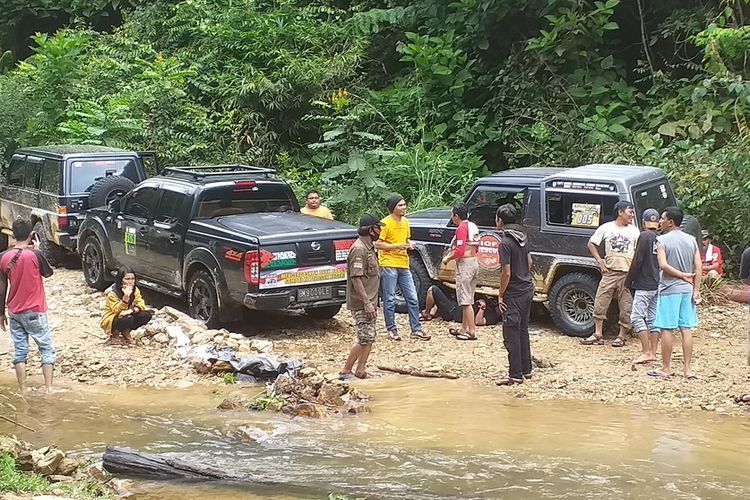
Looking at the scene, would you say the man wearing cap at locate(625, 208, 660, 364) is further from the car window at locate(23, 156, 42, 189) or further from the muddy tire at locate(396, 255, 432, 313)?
the car window at locate(23, 156, 42, 189)

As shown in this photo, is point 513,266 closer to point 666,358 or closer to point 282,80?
point 666,358

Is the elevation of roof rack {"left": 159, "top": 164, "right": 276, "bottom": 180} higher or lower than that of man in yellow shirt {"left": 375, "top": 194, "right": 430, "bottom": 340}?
higher

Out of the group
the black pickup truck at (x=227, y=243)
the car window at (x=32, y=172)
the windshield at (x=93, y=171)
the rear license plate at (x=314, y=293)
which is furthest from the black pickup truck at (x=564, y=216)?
the car window at (x=32, y=172)

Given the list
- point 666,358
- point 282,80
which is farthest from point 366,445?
point 282,80

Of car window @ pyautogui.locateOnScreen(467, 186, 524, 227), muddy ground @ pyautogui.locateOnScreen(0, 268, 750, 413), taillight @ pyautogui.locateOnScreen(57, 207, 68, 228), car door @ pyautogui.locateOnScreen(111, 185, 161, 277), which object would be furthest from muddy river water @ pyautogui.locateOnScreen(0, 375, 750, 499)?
taillight @ pyautogui.locateOnScreen(57, 207, 68, 228)

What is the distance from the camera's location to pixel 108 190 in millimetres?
14320

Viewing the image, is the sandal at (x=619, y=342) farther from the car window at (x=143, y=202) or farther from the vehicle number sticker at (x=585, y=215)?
the car window at (x=143, y=202)

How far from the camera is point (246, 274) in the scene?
10711 mm

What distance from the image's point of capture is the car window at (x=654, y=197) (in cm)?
1073

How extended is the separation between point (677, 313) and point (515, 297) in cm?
154

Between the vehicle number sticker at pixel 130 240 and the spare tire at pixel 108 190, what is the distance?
154 centimetres

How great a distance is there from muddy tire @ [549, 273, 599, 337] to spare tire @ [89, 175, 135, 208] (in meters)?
6.76

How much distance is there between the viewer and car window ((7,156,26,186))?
627 inches

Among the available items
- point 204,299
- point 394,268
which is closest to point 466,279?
point 394,268
